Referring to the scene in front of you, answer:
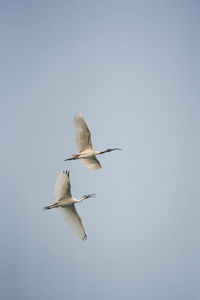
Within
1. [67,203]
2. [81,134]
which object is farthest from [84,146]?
[67,203]

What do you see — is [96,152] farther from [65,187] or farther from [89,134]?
[65,187]

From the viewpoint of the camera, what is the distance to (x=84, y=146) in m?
22.5

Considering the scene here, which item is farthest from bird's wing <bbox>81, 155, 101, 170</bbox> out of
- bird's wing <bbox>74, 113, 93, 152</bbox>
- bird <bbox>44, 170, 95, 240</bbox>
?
bird <bbox>44, 170, 95, 240</bbox>

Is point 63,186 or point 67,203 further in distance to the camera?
point 67,203

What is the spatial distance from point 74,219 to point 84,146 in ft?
9.58

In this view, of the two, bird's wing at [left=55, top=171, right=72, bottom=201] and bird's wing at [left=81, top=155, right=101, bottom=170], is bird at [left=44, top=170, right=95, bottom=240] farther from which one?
bird's wing at [left=81, top=155, right=101, bottom=170]

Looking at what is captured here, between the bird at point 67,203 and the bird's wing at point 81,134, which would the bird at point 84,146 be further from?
the bird at point 67,203

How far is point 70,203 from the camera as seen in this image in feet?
67.7

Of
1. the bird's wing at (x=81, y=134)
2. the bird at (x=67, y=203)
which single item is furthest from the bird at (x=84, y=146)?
the bird at (x=67, y=203)

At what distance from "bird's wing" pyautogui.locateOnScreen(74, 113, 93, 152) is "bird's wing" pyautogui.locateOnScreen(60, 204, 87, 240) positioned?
2.65 meters

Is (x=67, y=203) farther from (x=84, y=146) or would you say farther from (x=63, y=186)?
(x=84, y=146)

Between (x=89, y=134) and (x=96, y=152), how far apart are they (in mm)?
952

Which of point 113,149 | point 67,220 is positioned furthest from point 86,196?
point 113,149

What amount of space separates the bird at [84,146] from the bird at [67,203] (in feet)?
5.14
